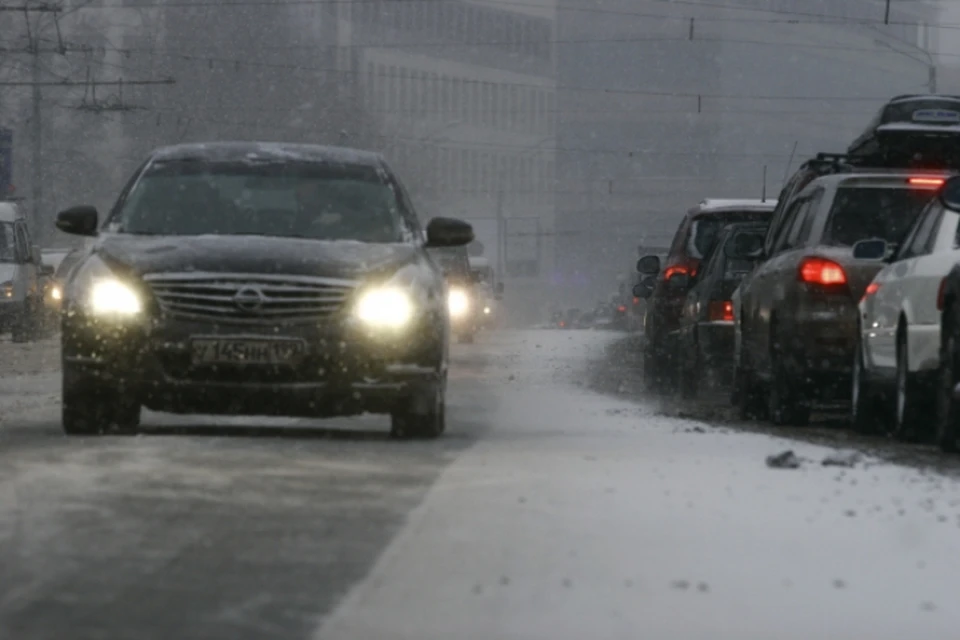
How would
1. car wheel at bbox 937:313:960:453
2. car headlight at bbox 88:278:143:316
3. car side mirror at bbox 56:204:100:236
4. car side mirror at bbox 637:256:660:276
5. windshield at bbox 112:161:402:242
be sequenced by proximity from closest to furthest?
1. car headlight at bbox 88:278:143:316
2. car wheel at bbox 937:313:960:453
3. windshield at bbox 112:161:402:242
4. car side mirror at bbox 56:204:100:236
5. car side mirror at bbox 637:256:660:276

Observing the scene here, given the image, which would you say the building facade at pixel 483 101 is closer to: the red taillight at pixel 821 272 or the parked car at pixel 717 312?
the parked car at pixel 717 312

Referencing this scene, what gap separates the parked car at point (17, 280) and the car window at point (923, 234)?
28052 millimetres

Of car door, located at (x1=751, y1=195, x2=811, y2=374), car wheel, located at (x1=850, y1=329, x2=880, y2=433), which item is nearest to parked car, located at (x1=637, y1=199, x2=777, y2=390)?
car door, located at (x1=751, y1=195, x2=811, y2=374)

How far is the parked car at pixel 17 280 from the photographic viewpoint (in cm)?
4119

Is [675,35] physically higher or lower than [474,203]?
higher

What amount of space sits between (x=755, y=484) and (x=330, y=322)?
125 inches

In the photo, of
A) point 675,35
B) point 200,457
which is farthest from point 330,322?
point 675,35

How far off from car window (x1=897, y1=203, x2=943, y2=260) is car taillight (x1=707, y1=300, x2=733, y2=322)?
18.6ft

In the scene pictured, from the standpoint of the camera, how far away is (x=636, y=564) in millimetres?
7152

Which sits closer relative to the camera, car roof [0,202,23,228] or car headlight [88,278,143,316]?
car headlight [88,278,143,316]

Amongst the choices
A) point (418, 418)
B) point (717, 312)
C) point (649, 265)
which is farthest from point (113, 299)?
point (649, 265)

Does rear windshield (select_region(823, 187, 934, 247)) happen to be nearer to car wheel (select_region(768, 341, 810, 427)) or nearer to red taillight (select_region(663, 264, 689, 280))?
car wheel (select_region(768, 341, 810, 427))

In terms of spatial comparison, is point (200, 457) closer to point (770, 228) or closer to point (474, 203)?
point (770, 228)

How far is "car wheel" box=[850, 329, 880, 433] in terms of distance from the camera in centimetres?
1544
